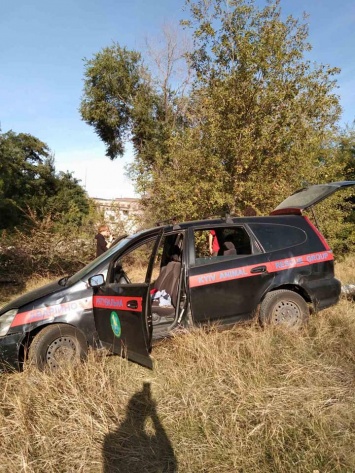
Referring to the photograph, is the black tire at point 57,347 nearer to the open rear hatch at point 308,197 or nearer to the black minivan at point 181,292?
the black minivan at point 181,292

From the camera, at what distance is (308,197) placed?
5.17 m

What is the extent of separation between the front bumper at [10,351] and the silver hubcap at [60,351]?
11.8 inches

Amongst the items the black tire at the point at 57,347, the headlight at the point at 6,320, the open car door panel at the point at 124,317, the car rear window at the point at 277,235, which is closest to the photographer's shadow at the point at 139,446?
the open car door panel at the point at 124,317

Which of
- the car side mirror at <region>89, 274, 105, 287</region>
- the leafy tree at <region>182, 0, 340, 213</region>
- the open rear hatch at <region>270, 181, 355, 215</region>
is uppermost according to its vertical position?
the leafy tree at <region>182, 0, 340, 213</region>

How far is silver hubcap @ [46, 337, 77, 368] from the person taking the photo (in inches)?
151

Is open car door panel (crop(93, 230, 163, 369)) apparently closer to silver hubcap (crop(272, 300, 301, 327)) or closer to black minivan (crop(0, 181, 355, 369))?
black minivan (crop(0, 181, 355, 369))

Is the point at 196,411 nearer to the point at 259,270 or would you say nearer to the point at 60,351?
the point at 60,351

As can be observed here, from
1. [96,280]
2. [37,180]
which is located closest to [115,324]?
[96,280]

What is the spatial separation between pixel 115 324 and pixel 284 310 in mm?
2127

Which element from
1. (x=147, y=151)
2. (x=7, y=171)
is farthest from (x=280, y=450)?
(x=7, y=171)

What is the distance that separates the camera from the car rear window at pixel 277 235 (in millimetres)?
4719

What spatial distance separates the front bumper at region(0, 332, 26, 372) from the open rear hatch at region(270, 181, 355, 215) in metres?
3.70

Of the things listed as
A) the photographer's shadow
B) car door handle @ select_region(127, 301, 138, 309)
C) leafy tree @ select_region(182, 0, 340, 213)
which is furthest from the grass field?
leafy tree @ select_region(182, 0, 340, 213)

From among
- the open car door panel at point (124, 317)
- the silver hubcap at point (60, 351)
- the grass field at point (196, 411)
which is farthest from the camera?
the silver hubcap at point (60, 351)
